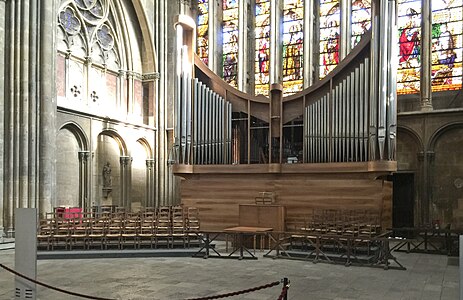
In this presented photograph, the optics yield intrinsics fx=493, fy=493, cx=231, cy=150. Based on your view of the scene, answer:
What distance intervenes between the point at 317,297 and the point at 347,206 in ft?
21.1

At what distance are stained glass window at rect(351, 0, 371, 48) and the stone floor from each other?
10252 mm

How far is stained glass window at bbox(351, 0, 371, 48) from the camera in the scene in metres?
19.1

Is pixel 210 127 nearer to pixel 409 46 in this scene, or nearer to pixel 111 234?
pixel 111 234

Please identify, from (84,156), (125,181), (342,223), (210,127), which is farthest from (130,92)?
(342,223)

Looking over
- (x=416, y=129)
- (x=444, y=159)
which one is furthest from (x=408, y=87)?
(x=444, y=159)

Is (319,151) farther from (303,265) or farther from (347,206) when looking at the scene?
(303,265)

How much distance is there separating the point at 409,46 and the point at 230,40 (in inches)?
304

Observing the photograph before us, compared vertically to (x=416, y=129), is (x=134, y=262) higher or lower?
lower

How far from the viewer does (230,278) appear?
9.06 m

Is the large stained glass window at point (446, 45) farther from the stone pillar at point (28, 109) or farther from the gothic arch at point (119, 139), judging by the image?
the stone pillar at point (28, 109)

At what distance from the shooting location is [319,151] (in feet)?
47.4

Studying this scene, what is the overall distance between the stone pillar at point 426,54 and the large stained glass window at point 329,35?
11.1 ft

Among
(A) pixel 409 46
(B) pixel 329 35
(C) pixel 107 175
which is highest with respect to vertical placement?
(B) pixel 329 35

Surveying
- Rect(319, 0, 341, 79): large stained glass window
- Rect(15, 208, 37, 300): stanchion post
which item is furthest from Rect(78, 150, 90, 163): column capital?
Rect(15, 208, 37, 300): stanchion post
